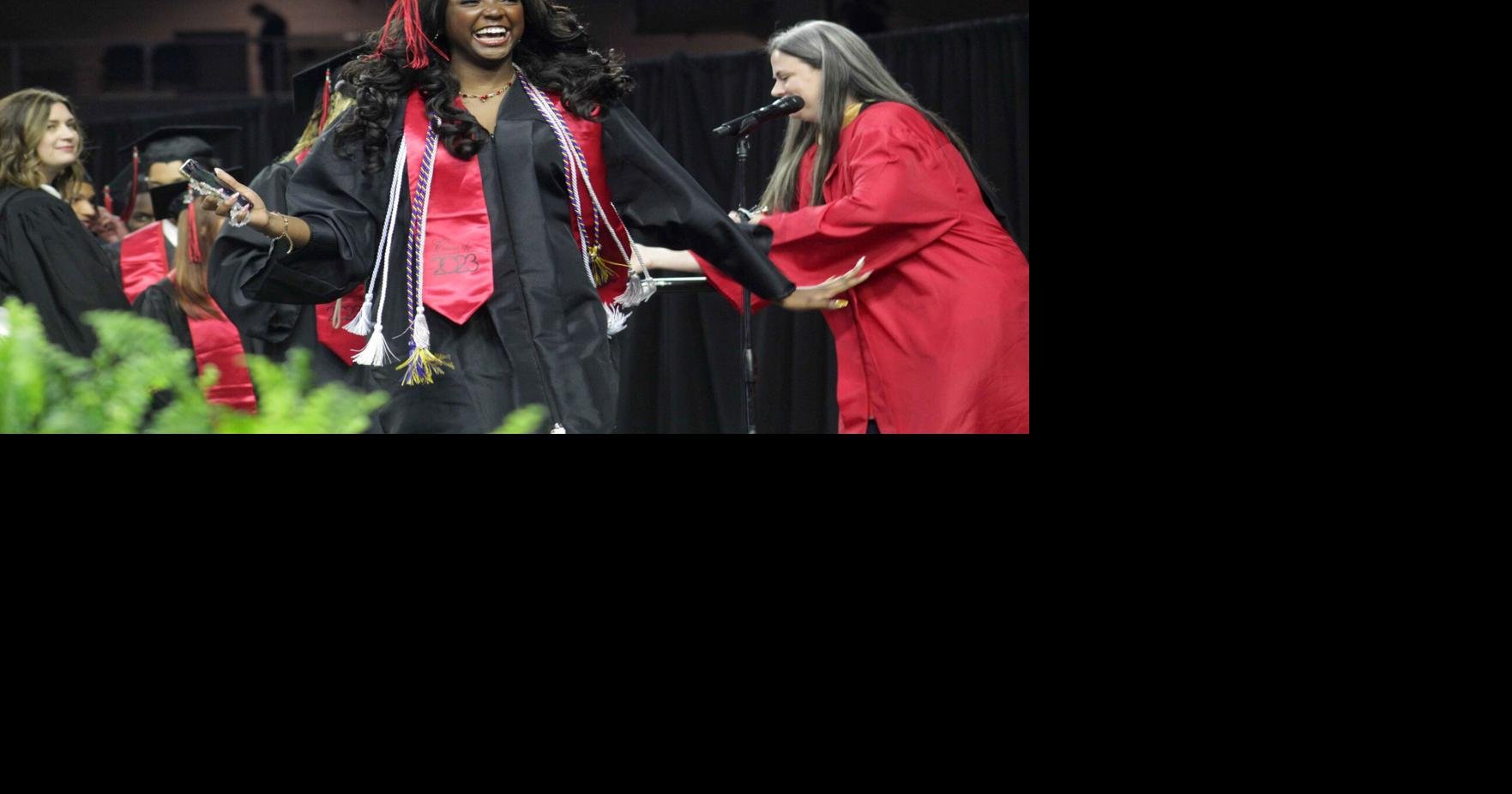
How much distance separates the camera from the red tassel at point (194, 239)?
4.59 metres

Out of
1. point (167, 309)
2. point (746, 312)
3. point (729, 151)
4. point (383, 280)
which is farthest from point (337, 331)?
point (729, 151)

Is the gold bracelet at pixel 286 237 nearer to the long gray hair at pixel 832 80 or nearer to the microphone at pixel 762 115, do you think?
the microphone at pixel 762 115

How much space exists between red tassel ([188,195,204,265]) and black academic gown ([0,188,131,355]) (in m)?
0.44

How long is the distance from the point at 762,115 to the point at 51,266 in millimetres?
1783

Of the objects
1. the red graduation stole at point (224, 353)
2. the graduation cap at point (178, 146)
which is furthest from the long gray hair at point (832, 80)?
the graduation cap at point (178, 146)

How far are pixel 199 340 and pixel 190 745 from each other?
249 centimetres

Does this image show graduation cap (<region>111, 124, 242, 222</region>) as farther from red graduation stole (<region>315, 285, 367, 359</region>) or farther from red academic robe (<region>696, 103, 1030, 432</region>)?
red academic robe (<region>696, 103, 1030, 432</region>)

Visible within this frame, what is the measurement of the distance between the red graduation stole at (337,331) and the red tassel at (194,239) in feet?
2.31

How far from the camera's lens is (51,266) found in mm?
4102

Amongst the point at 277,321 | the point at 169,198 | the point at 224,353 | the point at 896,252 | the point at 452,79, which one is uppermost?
the point at 452,79

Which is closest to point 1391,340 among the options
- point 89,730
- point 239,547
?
point 239,547

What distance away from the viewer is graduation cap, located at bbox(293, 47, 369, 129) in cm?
414

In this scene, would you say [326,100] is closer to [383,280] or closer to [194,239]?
[194,239]

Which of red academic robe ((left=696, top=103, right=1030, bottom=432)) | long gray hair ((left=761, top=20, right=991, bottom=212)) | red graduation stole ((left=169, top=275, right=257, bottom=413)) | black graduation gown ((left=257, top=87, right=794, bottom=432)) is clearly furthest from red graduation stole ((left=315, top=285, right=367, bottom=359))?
long gray hair ((left=761, top=20, right=991, bottom=212))
